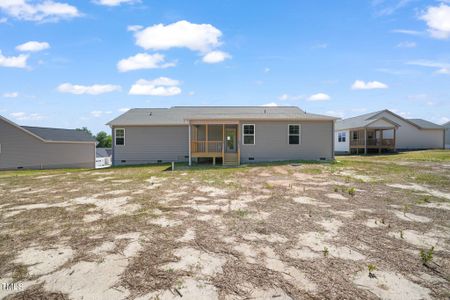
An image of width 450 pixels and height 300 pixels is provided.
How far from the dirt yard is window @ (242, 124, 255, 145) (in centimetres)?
872

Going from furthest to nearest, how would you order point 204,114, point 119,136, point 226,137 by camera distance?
point 204,114 → point 119,136 → point 226,137

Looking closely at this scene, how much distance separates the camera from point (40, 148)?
23188 mm

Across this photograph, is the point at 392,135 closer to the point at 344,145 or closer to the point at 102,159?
the point at 344,145

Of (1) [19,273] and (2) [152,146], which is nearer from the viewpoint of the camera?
(1) [19,273]

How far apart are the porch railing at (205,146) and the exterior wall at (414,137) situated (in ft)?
71.2

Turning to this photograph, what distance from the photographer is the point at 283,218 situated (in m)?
5.11

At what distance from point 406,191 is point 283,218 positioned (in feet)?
15.9

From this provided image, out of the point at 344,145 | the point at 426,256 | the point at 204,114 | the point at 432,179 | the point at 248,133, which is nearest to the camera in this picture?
the point at 426,256

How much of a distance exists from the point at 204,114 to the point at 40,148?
16.3 metres

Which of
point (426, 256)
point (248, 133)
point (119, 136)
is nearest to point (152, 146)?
point (119, 136)

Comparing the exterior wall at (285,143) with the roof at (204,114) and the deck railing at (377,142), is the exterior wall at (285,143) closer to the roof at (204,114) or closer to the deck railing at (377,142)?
the roof at (204,114)

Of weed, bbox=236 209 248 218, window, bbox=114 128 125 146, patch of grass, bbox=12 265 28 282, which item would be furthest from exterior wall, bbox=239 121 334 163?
patch of grass, bbox=12 265 28 282

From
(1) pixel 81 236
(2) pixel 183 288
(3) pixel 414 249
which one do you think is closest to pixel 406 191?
(3) pixel 414 249

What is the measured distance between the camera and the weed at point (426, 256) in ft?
10.9
